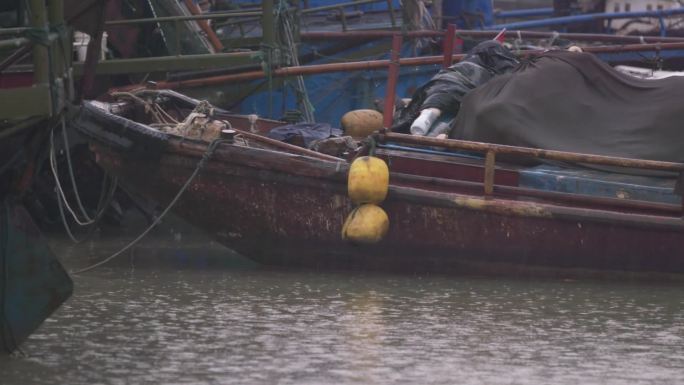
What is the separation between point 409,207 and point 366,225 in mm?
401

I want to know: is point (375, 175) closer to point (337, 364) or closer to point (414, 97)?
point (414, 97)

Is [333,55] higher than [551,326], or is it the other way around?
[333,55]

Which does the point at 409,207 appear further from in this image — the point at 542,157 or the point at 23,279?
the point at 23,279

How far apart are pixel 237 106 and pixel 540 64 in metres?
4.95

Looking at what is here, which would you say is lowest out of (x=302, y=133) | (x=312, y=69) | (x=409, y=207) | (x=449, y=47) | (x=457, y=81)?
(x=409, y=207)

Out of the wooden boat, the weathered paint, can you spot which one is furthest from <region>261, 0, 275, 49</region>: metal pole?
the weathered paint

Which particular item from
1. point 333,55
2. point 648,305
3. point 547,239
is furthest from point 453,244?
point 333,55

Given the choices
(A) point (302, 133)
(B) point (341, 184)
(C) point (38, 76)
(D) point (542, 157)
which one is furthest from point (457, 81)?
(C) point (38, 76)

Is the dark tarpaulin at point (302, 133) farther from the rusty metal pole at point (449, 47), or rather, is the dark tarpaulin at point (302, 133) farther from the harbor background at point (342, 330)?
the rusty metal pole at point (449, 47)

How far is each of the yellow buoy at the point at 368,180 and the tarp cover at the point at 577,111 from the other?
3.29 feet

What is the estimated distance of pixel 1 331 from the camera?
706cm

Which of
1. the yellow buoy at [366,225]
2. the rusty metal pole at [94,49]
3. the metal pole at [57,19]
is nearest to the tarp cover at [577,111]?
the yellow buoy at [366,225]

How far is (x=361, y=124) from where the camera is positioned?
11586mm

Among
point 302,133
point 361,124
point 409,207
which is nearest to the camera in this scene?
point 409,207
